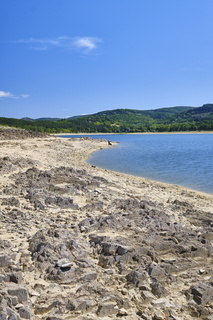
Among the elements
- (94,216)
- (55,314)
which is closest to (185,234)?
(94,216)

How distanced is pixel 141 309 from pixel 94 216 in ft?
16.9

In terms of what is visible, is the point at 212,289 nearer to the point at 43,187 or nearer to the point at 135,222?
the point at 135,222

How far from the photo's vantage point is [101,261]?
6.82 m

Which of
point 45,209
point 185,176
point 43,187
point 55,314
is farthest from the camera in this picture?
point 185,176

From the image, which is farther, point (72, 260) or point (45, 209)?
point (45, 209)

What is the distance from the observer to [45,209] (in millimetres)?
10492

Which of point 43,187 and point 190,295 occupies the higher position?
point 43,187

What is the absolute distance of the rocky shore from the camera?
5129mm

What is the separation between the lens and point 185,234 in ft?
28.0

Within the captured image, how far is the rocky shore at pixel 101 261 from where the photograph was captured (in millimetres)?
5129

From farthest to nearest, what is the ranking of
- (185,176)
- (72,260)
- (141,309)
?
(185,176) → (72,260) → (141,309)

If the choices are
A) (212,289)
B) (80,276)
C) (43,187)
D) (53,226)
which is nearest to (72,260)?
(80,276)

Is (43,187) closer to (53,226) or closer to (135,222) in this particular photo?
(53,226)

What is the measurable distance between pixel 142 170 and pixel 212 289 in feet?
77.8
